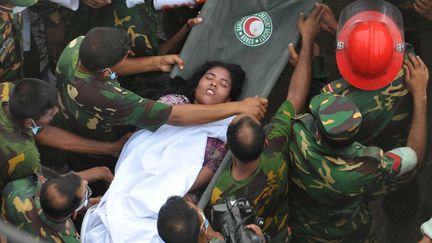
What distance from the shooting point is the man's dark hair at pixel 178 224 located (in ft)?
9.91

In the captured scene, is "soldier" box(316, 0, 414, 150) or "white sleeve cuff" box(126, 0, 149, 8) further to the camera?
"white sleeve cuff" box(126, 0, 149, 8)

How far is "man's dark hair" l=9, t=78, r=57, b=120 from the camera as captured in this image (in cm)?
348

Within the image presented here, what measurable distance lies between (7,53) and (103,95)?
36.5 inches

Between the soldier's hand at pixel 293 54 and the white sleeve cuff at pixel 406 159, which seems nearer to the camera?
the white sleeve cuff at pixel 406 159

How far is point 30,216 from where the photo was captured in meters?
3.32

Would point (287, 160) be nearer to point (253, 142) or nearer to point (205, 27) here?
point (253, 142)

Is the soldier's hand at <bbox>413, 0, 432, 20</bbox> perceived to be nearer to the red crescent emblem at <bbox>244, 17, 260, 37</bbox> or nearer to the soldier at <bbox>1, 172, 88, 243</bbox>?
the red crescent emblem at <bbox>244, 17, 260, 37</bbox>

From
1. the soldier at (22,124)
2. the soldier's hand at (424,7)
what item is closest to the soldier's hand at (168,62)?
the soldier at (22,124)

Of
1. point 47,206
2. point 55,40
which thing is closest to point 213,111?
point 47,206

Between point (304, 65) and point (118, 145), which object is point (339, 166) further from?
point (118, 145)

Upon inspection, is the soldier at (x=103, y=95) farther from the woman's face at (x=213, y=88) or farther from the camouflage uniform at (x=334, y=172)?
the camouflage uniform at (x=334, y=172)

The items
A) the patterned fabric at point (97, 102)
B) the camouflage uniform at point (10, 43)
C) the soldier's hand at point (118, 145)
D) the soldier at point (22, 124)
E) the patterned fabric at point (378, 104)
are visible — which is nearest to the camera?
the soldier at point (22, 124)

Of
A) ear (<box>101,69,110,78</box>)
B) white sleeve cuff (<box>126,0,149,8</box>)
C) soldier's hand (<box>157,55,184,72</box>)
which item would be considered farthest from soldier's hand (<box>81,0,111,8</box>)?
ear (<box>101,69,110,78</box>)

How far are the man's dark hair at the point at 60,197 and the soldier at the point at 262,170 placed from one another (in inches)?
30.0
